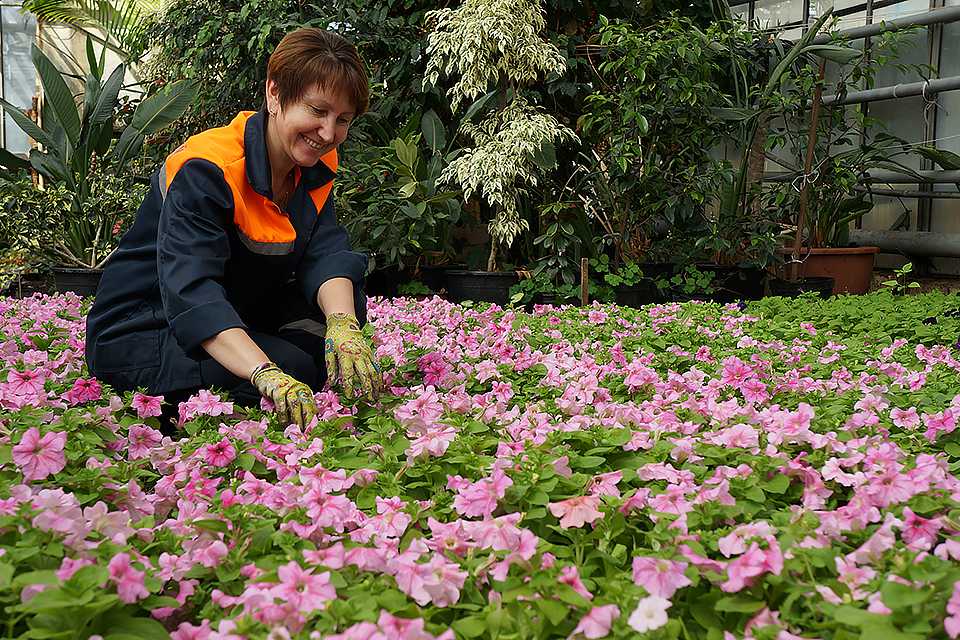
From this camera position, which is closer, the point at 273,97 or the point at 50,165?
the point at 273,97

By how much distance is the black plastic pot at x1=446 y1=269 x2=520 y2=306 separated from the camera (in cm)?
534

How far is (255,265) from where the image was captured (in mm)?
2348

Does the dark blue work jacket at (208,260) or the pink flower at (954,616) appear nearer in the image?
the pink flower at (954,616)

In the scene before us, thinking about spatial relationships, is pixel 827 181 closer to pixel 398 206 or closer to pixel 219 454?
pixel 398 206

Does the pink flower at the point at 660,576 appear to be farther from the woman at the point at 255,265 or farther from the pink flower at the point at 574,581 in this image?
the woman at the point at 255,265

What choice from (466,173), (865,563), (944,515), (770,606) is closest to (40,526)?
(770,606)

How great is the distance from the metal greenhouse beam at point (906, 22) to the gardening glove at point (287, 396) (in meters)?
4.66

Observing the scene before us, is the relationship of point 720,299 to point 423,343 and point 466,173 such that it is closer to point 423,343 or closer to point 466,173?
point 466,173

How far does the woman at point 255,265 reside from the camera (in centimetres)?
200

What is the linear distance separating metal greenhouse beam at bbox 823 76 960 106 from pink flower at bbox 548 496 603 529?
489 centimetres

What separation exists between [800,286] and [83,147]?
14.6 ft

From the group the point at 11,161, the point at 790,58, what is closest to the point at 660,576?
the point at 790,58

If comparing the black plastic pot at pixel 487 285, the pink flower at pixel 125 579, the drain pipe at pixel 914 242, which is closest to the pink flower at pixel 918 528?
the pink flower at pixel 125 579

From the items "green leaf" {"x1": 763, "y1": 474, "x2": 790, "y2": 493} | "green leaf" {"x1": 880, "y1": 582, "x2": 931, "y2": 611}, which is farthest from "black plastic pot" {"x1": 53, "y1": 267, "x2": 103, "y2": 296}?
"green leaf" {"x1": 880, "y1": 582, "x2": 931, "y2": 611}
